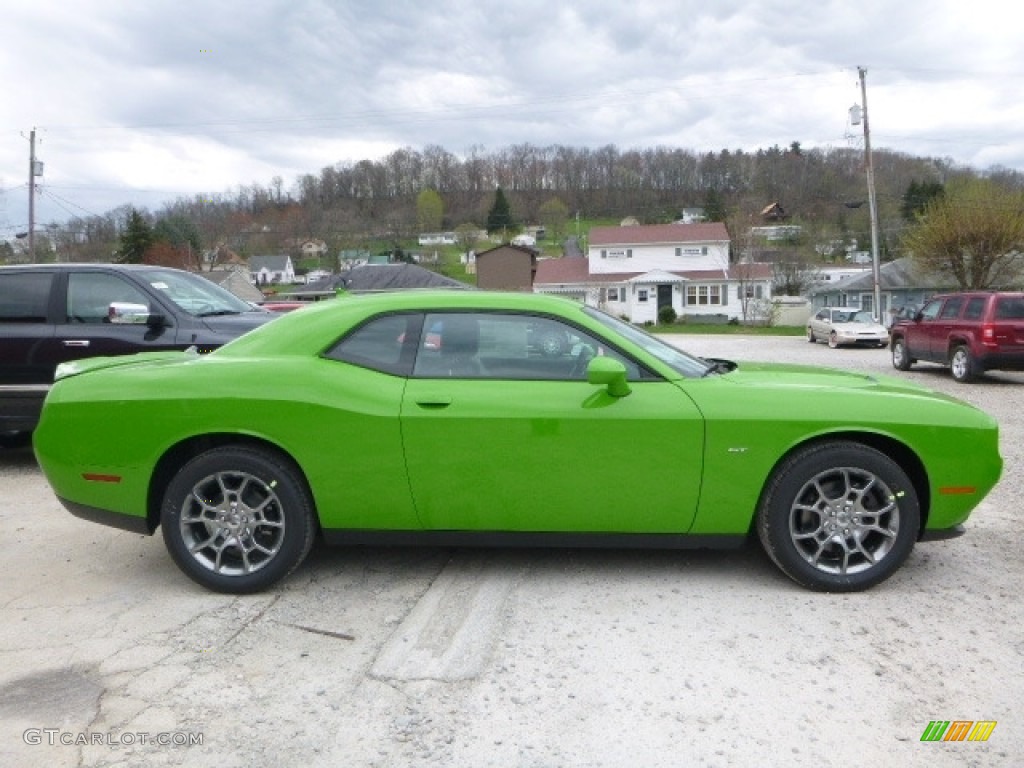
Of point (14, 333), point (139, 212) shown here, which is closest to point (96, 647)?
point (14, 333)

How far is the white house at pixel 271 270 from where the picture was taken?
89925 mm

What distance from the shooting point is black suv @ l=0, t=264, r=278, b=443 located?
246 inches

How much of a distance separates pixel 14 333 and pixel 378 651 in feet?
16.7

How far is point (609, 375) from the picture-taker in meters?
3.47

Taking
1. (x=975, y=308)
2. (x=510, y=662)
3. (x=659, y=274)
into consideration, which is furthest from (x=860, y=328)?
(x=659, y=274)

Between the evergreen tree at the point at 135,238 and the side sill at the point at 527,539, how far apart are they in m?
60.4

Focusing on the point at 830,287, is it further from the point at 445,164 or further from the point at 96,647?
the point at 96,647

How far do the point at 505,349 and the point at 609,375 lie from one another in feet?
1.93

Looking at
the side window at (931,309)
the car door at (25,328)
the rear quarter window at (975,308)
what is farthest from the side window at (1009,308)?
the car door at (25,328)

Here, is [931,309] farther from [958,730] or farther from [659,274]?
[659,274]

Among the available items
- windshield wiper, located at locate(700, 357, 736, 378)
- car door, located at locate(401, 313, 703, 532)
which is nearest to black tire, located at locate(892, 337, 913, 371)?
windshield wiper, located at locate(700, 357, 736, 378)

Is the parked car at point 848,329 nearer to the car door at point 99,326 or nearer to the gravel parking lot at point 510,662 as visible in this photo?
the gravel parking lot at point 510,662

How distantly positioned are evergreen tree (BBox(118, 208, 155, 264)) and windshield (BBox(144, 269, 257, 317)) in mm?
55765

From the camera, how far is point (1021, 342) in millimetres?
12062
